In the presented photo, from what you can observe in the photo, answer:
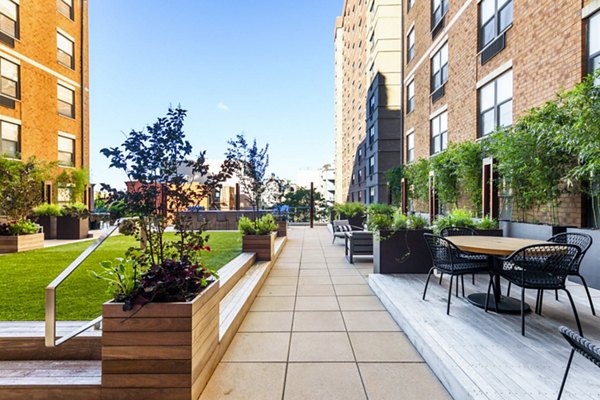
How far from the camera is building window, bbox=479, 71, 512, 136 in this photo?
709 centimetres

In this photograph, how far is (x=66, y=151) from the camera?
1379 centimetres

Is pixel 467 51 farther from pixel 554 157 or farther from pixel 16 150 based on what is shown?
pixel 16 150

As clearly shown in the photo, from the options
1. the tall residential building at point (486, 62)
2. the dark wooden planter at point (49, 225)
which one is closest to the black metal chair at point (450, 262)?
the tall residential building at point (486, 62)

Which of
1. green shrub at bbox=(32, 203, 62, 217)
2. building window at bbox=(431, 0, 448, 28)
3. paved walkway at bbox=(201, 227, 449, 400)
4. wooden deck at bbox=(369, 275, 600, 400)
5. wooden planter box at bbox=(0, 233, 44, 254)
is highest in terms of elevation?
building window at bbox=(431, 0, 448, 28)

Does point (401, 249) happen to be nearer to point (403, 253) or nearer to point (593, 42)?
point (403, 253)

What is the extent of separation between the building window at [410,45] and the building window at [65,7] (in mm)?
15417

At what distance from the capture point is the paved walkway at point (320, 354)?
221 centimetres

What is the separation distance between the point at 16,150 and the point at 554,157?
16.1 m

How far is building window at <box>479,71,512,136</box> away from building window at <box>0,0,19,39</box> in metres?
16.0

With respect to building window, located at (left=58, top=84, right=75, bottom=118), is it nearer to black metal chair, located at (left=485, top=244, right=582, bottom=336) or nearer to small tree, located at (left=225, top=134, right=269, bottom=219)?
small tree, located at (left=225, top=134, right=269, bottom=219)

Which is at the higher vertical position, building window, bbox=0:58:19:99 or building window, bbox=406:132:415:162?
building window, bbox=0:58:19:99

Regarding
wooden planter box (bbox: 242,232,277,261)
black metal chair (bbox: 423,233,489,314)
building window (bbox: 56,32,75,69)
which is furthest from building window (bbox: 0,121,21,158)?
black metal chair (bbox: 423,233,489,314)

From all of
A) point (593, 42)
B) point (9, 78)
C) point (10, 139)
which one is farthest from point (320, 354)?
point (9, 78)

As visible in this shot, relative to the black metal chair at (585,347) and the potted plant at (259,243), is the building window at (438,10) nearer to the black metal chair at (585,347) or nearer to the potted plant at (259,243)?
the potted plant at (259,243)
